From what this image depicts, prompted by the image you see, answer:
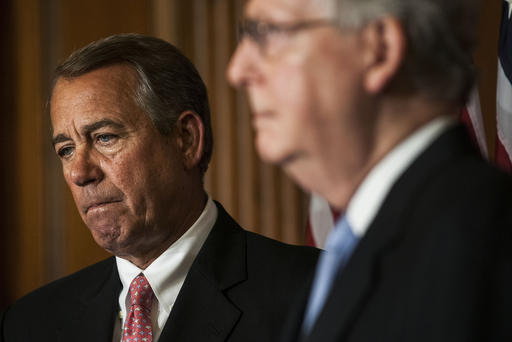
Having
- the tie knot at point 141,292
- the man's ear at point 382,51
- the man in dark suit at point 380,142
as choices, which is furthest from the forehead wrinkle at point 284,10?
the tie knot at point 141,292

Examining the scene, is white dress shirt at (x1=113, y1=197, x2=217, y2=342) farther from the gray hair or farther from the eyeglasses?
the eyeglasses

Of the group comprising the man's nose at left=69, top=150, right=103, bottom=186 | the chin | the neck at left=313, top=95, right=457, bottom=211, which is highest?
the neck at left=313, top=95, right=457, bottom=211

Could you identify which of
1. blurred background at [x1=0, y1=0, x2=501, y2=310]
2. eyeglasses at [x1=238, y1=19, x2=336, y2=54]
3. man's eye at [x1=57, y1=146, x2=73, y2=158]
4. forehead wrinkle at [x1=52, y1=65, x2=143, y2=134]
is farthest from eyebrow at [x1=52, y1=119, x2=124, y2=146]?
blurred background at [x1=0, y1=0, x2=501, y2=310]

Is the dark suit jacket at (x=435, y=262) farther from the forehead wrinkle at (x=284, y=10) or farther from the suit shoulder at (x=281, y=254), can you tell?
the suit shoulder at (x=281, y=254)

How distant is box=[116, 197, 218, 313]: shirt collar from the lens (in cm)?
234

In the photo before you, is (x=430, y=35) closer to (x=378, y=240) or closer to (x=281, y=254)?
(x=378, y=240)

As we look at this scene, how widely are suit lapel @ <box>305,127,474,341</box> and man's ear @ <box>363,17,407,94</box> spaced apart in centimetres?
14

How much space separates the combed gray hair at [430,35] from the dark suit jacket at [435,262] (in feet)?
0.35

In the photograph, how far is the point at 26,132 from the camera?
4129 millimetres

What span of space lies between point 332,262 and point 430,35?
1.52 ft

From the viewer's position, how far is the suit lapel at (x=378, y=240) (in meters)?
1.08

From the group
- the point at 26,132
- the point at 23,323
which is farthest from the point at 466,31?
the point at 26,132

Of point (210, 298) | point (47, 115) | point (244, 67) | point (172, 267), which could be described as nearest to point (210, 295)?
point (210, 298)

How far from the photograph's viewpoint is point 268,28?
4.11 feet
